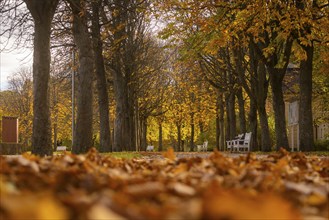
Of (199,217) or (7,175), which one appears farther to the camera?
(7,175)

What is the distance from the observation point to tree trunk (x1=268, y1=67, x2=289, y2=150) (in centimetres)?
2055

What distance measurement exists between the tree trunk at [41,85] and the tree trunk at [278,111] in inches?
446

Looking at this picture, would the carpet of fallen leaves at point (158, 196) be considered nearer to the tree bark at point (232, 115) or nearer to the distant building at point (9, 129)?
the distant building at point (9, 129)

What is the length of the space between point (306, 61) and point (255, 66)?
4497 mm

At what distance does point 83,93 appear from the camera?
1770 centimetres

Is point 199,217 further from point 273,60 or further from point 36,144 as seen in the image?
point 273,60

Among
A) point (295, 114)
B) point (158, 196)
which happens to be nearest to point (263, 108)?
point (295, 114)

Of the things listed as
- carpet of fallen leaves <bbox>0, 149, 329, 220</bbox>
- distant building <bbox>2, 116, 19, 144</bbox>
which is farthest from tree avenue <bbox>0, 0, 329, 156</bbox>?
carpet of fallen leaves <bbox>0, 149, 329, 220</bbox>

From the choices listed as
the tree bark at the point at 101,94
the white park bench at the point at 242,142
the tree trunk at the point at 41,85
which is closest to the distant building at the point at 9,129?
the tree bark at the point at 101,94

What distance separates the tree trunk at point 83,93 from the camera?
16.7 meters

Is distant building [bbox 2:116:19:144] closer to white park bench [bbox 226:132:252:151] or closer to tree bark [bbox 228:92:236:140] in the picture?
white park bench [bbox 226:132:252:151]

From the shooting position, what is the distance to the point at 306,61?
821 inches

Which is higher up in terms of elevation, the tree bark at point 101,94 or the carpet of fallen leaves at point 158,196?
the tree bark at point 101,94

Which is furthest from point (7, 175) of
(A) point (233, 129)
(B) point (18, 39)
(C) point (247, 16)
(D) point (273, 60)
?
(A) point (233, 129)
